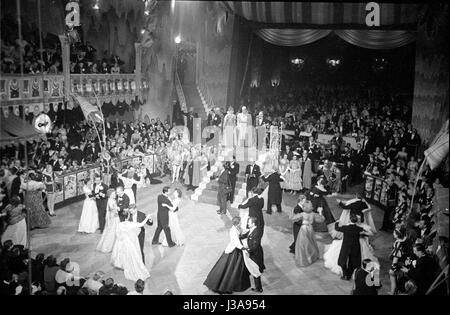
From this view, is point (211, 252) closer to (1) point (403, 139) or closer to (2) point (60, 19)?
(1) point (403, 139)

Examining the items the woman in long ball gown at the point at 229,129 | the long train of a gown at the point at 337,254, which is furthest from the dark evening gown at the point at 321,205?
the woman in long ball gown at the point at 229,129

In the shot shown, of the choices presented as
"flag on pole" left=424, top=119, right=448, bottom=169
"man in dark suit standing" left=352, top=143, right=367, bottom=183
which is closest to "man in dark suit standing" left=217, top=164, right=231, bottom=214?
"man in dark suit standing" left=352, top=143, right=367, bottom=183

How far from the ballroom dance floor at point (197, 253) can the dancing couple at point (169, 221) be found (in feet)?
0.52

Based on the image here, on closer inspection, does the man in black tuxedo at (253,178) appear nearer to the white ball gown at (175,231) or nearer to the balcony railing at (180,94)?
the white ball gown at (175,231)

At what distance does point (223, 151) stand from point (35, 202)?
5468 millimetres

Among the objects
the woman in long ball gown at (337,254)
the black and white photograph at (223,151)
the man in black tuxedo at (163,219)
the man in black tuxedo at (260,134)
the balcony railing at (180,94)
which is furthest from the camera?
the balcony railing at (180,94)

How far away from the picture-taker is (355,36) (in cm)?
1223

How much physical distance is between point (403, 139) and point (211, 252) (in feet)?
21.0

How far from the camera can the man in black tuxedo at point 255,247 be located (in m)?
7.17

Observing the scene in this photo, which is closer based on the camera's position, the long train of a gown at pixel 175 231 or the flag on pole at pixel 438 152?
the flag on pole at pixel 438 152

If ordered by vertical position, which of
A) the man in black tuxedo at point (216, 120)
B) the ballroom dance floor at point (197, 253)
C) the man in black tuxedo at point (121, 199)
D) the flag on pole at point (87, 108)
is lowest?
the ballroom dance floor at point (197, 253)

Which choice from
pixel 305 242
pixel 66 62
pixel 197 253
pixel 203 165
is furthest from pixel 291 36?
pixel 197 253

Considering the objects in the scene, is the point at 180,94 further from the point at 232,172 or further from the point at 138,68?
the point at 232,172

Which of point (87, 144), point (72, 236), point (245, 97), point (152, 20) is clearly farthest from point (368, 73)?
point (72, 236)
